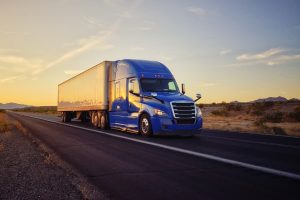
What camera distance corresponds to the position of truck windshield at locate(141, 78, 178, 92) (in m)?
14.8

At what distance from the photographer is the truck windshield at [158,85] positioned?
14.8 metres

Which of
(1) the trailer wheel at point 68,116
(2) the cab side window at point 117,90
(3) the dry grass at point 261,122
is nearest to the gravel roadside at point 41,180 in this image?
(2) the cab side window at point 117,90

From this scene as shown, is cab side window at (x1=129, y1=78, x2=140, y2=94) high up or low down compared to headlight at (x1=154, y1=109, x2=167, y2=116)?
up

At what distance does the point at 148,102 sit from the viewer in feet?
45.7

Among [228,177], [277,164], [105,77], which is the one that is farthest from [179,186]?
[105,77]

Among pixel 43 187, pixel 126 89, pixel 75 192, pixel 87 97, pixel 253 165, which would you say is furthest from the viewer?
pixel 87 97

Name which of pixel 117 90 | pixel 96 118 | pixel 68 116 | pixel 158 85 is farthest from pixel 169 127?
pixel 68 116

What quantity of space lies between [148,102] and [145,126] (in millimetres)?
1019

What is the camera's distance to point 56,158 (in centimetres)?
848

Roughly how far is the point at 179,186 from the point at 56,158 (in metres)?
4.20

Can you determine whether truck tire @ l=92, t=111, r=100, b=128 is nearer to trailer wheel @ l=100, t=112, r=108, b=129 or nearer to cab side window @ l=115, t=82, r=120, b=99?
trailer wheel @ l=100, t=112, r=108, b=129

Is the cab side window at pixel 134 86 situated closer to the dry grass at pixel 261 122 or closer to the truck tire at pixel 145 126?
the truck tire at pixel 145 126

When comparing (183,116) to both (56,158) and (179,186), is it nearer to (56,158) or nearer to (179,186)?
(56,158)

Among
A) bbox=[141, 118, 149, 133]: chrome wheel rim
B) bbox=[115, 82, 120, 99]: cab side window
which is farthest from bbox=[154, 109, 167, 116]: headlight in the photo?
bbox=[115, 82, 120, 99]: cab side window
